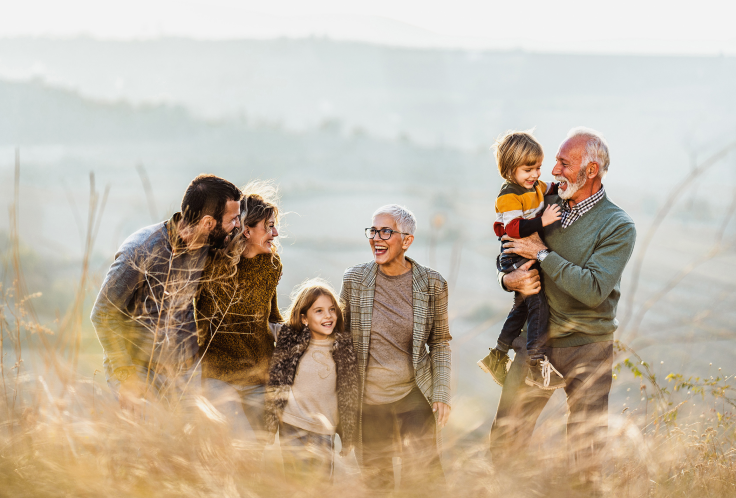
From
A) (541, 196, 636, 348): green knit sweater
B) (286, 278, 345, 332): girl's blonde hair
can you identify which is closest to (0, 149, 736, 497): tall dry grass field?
(541, 196, 636, 348): green knit sweater

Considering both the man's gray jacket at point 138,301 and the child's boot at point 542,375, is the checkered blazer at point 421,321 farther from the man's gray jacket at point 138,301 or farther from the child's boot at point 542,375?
the man's gray jacket at point 138,301

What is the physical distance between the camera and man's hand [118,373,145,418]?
7.14 feet

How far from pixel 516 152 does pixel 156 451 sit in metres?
2.25

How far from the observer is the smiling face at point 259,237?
3.16 m

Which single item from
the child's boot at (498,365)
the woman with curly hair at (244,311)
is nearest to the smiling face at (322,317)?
the woman with curly hair at (244,311)

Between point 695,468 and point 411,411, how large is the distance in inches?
54.8

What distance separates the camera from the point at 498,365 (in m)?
3.24

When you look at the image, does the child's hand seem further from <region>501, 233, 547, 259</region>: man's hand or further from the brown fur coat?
the brown fur coat

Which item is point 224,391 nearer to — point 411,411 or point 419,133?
point 411,411

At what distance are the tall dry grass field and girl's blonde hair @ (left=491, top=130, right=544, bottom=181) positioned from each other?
941mm

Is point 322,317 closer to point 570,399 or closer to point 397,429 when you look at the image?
point 397,429

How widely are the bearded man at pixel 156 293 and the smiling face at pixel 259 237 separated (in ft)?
0.78

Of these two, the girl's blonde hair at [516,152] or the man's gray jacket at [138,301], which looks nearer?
the man's gray jacket at [138,301]

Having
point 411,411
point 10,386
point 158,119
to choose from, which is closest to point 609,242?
point 411,411
